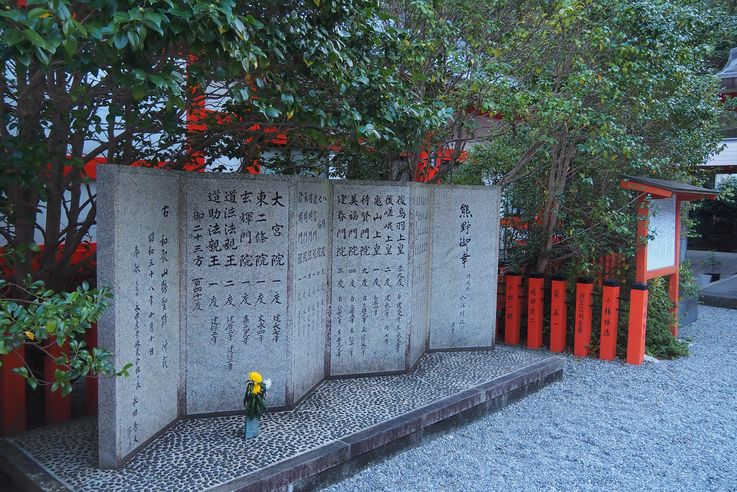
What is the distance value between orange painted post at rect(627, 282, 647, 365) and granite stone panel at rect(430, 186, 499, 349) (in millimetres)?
1845

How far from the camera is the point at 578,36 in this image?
21.5 ft

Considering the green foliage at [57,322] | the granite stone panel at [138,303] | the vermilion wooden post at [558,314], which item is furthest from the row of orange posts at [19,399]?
the vermilion wooden post at [558,314]

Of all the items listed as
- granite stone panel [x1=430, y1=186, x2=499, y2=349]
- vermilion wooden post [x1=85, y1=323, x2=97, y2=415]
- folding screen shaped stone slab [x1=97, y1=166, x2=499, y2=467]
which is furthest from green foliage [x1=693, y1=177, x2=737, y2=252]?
vermilion wooden post [x1=85, y1=323, x2=97, y2=415]

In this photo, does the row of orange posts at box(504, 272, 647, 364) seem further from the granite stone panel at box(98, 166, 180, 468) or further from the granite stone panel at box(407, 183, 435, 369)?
the granite stone panel at box(98, 166, 180, 468)

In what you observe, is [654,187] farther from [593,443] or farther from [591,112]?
[593,443]

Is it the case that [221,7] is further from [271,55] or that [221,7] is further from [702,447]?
[702,447]

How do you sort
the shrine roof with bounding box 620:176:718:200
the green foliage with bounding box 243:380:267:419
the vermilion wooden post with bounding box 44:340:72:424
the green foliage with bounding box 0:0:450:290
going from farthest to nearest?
the shrine roof with bounding box 620:176:718:200 → the vermilion wooden post with bounding box 44:340:72:424 → the green foliage with bounding box 243:380:267:419 → the green foliage with bounding box 0:0:450:290

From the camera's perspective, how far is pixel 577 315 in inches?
289

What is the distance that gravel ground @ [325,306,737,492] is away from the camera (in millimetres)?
4082

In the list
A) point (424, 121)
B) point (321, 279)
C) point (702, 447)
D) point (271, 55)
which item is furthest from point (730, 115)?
point (271, 55)

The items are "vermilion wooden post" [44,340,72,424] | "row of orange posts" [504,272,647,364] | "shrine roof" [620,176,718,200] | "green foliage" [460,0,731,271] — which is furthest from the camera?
"row of orange posts" [504,272,647,364]

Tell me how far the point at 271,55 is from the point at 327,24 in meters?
0.64

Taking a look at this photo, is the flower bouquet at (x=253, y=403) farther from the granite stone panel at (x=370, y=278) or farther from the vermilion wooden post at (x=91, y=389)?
the vermilion wooden post at (x=91, y=389)

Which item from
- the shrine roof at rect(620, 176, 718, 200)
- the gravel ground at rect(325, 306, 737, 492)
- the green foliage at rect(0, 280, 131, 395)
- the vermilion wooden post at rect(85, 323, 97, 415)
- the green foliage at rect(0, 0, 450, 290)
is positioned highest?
the green foliage at rect(0, 0, 450, 290)
